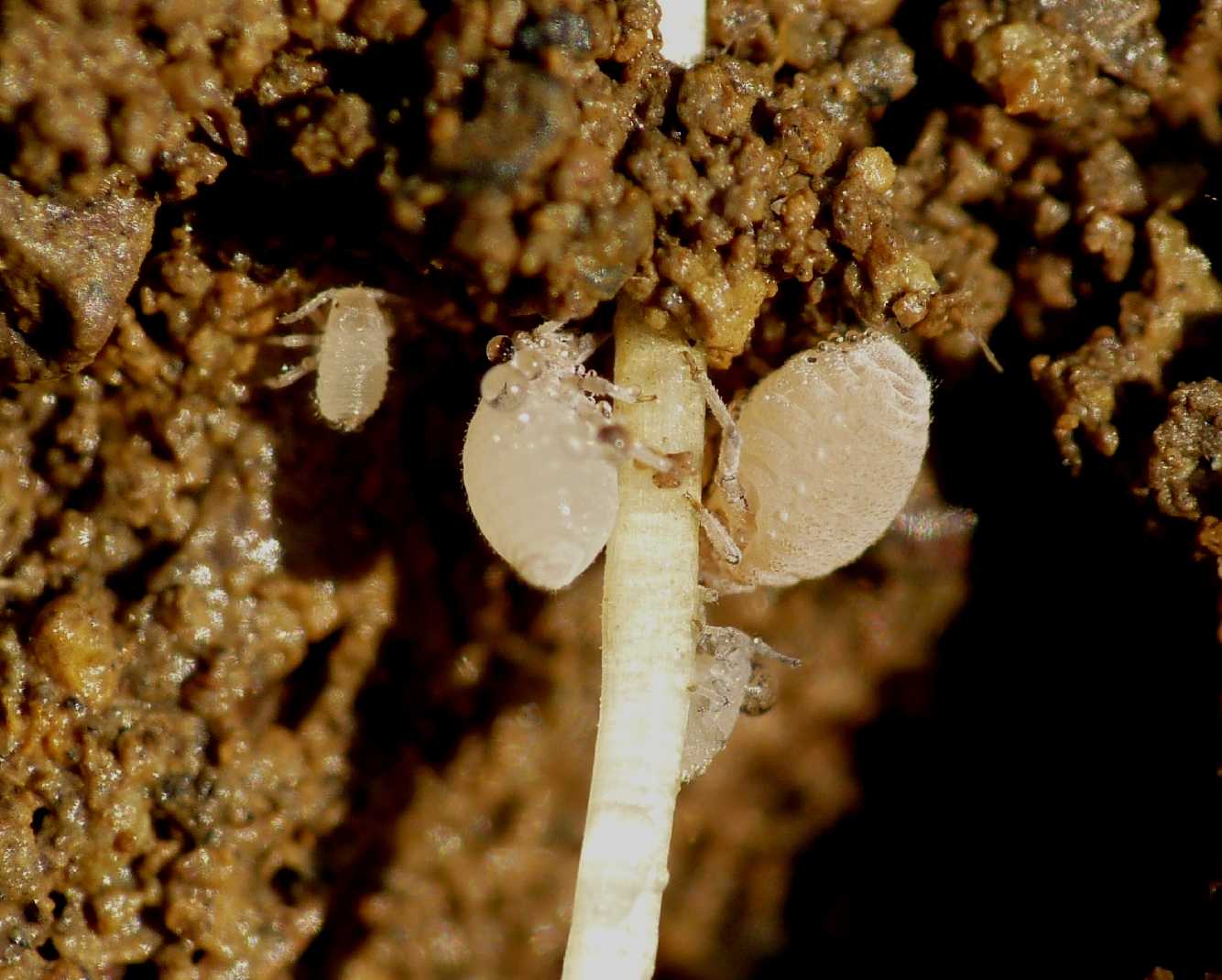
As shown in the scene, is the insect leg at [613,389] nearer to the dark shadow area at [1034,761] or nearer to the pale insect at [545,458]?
the pale insect at [545,458]

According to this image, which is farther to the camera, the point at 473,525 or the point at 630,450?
the point at 473,525

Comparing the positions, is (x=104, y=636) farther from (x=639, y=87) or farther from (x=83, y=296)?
(x=639, y=87)

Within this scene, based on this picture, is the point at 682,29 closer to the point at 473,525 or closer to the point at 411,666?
the point at 473,525

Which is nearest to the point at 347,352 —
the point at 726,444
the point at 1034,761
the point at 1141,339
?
the point at 726,444

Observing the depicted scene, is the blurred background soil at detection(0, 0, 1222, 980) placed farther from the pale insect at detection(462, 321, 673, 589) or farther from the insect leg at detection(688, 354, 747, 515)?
the pale insect at detection(462, 321, 673, 589)

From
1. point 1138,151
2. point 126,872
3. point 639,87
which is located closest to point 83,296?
point 639,87

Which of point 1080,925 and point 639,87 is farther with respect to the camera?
point 1080,925

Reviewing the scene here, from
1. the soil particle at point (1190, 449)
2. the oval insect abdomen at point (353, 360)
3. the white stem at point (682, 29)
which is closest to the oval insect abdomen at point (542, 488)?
the oval insect abdomen at point (353, 360)
